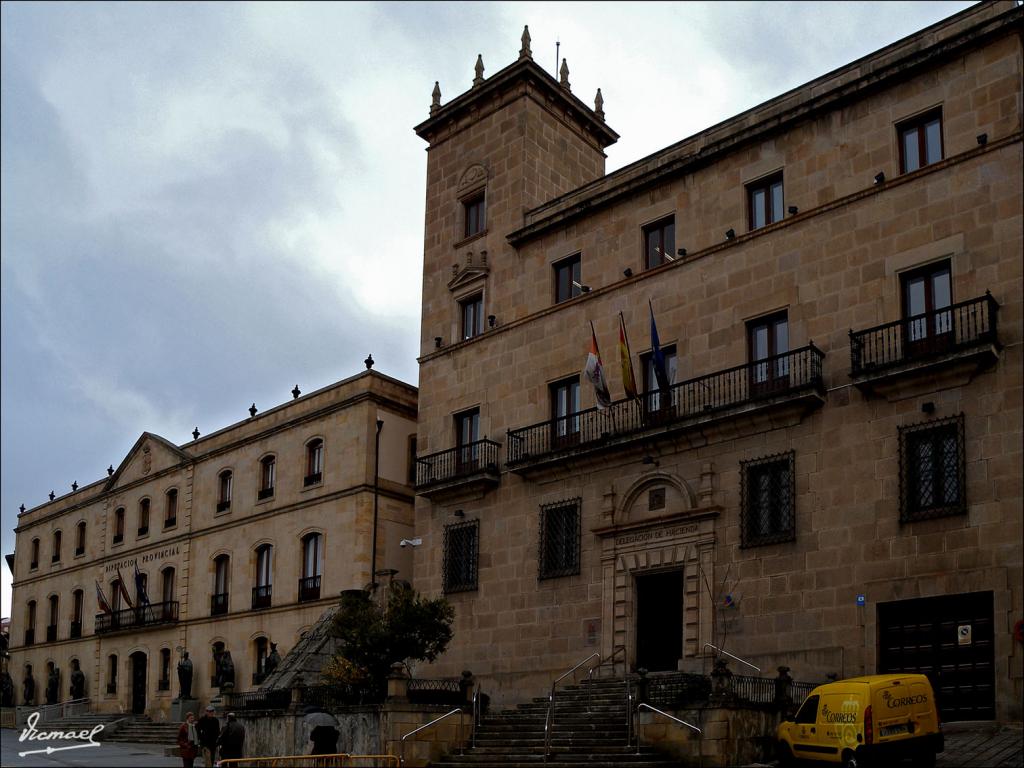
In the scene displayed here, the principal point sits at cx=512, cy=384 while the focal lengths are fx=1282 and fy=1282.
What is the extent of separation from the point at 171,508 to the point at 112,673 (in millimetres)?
6742

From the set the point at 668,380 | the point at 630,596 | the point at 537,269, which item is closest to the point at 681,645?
the point at 630,596

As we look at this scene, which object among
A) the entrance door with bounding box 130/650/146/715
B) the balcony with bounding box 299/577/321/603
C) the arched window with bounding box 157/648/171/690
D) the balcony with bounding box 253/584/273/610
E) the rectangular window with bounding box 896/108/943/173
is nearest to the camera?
the rectangular window with bounding box 896/108/943/173

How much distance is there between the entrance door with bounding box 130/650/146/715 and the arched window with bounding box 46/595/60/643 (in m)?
8.14

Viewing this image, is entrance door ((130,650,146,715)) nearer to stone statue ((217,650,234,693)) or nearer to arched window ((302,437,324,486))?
stone statue ((217,650,234,693))

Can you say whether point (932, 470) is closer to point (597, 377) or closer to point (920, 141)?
point (920, 141)

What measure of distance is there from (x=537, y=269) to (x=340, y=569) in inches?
438

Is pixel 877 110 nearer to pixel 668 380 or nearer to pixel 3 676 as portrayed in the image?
pixel 668 380

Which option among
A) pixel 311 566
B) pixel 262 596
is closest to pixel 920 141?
pixel 311 566

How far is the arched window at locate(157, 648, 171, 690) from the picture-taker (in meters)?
44.0

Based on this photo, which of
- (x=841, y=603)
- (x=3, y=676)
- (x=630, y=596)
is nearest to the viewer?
(x=841, y=603)

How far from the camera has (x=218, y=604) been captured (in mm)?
42625

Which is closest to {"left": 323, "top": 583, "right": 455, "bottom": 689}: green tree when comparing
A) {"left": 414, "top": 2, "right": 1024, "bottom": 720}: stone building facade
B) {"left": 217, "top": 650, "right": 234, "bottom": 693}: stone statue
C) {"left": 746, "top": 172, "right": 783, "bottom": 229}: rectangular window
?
{"left": 414, "top": 2, "right": 1024, "bottom": 720}: stone building facade

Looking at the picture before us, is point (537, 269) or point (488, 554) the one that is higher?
point (537, 269)

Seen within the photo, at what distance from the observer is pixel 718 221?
28.7m
